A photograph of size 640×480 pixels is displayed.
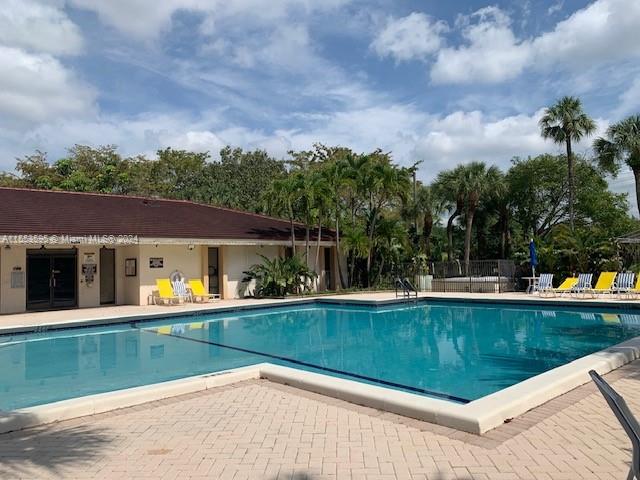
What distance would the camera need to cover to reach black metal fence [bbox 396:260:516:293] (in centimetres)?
2408

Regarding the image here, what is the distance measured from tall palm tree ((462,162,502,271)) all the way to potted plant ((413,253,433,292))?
755 cm

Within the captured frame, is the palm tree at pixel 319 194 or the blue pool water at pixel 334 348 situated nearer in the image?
the blue pool water at pixel 334 348

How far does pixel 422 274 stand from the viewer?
25984 millimetres

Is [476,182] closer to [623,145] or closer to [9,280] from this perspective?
[623,145]

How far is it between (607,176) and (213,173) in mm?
30643

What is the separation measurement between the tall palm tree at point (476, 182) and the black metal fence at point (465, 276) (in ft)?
21.6

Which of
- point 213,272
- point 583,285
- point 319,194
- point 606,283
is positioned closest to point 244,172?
point 213,272

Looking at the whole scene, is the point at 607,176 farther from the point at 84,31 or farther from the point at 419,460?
the point at 419,460

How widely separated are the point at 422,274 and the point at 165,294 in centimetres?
1256

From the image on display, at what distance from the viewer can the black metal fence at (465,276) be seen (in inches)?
948

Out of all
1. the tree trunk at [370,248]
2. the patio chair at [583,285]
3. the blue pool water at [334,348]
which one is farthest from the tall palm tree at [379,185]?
the patio chair at [583,285]

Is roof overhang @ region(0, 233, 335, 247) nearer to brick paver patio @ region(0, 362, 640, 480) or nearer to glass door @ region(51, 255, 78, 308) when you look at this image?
glass door @ region(51, 255, 78, 308)

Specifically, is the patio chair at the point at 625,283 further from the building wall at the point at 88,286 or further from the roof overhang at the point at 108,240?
the building wall at the point at 88,286

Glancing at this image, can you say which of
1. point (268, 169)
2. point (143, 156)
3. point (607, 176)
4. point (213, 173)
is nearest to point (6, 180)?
point (143, 156)
